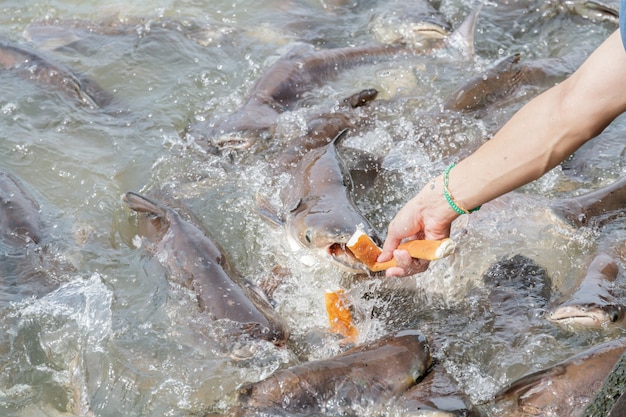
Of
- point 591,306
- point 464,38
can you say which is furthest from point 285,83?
point 591,306

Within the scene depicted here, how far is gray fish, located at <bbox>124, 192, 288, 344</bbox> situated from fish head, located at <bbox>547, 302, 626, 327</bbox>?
137cm

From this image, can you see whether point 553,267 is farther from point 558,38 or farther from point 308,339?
point 558,38

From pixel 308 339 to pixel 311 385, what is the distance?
0.54 meters

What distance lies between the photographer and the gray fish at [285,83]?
5391 mm

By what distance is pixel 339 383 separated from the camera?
3.36 metres

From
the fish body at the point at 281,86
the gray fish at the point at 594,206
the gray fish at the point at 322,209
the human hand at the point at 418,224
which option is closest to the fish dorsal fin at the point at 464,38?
the fish body at the point at 281,86

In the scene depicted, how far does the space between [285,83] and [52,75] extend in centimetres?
180

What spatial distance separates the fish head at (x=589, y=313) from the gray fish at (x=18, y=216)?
288cm

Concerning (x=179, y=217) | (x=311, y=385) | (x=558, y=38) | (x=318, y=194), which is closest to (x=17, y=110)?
(x=179, y=217)

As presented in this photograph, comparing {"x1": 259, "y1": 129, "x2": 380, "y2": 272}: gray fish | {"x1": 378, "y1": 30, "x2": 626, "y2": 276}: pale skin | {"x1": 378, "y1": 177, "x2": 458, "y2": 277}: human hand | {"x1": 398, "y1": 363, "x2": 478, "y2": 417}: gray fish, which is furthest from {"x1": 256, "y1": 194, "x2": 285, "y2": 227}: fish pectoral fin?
{"x1": 398, "y1": 363, "x2": 478, "y2": 417}: gray fish

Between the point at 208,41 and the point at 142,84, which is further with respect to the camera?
the point at 208,41

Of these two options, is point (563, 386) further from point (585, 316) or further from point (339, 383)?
point (339, 383)

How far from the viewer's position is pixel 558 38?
22.9 feet

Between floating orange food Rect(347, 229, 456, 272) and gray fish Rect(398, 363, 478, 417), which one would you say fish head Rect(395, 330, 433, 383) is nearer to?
gray fish Rect(398, 363, 478, 417)
